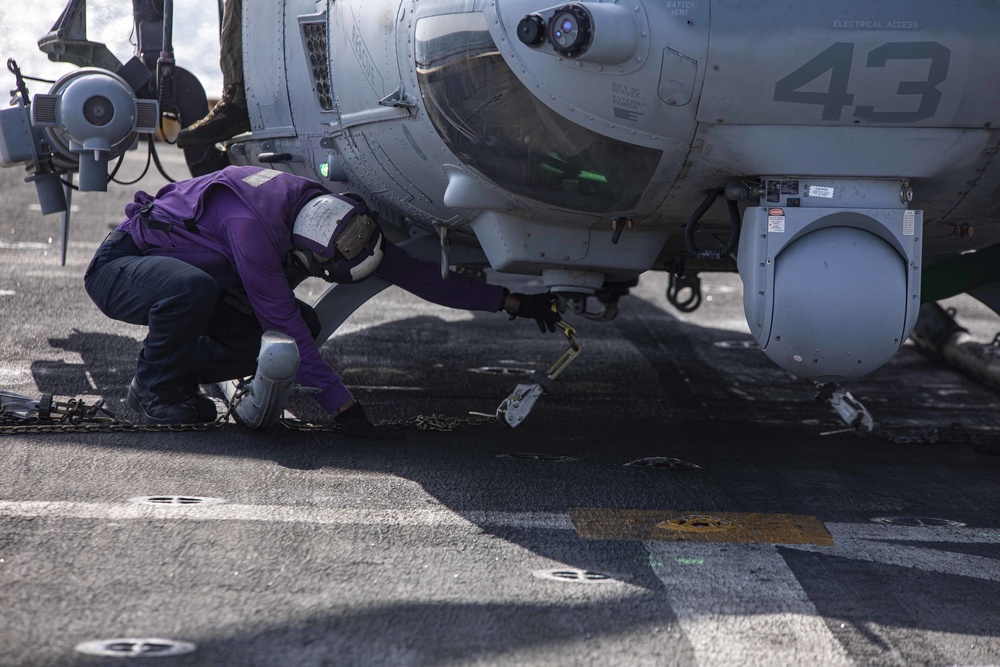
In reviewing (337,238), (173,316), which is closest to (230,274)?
(173,316)

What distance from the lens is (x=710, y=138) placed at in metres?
3.75

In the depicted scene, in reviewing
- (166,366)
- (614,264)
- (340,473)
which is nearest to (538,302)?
(614,264)

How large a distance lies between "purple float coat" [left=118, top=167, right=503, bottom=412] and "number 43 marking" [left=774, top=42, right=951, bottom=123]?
1780 millimetres

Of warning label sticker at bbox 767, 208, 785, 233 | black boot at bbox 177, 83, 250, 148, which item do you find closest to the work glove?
warning label sticker at bbox 767, 208, 785, 233

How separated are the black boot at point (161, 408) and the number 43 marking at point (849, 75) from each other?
271 cm

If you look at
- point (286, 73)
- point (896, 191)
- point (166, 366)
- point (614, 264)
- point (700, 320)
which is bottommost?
point (700, 320)

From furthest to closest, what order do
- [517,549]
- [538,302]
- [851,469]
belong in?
[538,302] → [851,469] → [517,549]

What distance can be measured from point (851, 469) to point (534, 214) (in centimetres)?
176

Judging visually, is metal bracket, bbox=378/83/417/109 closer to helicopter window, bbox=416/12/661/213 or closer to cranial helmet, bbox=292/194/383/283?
helicopter window, bbox=416/12/661/213

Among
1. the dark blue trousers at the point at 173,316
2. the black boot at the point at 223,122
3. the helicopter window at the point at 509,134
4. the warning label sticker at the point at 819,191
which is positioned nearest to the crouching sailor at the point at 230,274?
the dark blue trousers at the point at 173,316

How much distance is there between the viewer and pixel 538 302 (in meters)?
4.86

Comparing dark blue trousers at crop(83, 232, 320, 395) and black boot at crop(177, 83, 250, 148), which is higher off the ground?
black boot at crop(177, 83, 250, 148)

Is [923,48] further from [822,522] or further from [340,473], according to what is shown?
[340,473]

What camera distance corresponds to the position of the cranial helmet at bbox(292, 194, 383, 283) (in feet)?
14.2
